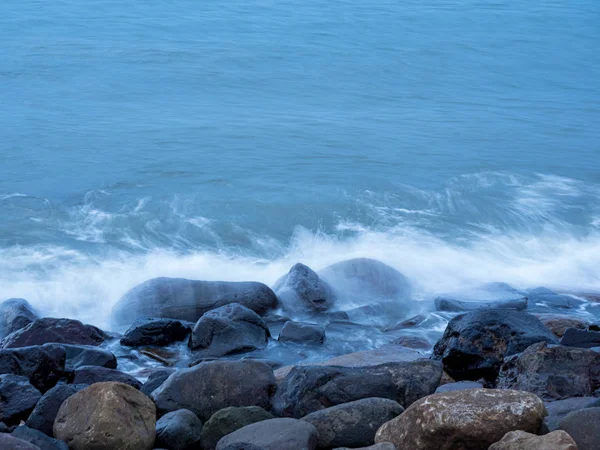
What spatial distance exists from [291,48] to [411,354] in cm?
2170

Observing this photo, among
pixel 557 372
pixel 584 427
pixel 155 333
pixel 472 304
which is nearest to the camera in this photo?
pixel 584 427

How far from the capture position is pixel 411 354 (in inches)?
322

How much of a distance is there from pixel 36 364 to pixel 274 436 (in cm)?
293

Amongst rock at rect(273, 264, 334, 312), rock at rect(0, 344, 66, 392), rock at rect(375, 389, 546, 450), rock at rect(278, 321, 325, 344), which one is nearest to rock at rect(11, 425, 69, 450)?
rock at rect(0, 344, 66, 392)

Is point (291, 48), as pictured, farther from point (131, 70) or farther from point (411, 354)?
point (411, 354)

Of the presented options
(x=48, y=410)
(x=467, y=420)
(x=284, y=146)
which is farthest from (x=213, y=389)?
(x=284, y=146)

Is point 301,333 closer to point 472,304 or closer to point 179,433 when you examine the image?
point 472,304

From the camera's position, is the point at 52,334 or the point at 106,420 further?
the point at 52,334

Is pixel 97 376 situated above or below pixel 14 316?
above

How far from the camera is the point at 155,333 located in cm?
908

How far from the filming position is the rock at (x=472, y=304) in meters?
10.7

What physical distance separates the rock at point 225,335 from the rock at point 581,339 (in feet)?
10.4

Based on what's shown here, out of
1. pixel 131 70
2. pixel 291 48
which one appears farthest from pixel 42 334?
pixel 291 48

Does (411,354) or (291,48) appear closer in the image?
(411,354)
